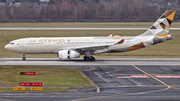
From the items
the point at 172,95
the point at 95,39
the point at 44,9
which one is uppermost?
the point at 44,9

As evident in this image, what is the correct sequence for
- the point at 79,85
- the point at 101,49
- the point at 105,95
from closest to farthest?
the point at 105,95, the point at 79,85, the point at 101,49

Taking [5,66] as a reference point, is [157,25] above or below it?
above

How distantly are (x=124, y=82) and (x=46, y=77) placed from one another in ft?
A: 29.1

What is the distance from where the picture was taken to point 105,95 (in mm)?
23062

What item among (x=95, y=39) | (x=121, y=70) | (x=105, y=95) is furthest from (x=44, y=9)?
(x=105, y=95)

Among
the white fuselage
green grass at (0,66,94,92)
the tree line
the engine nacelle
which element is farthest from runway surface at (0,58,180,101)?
the tree line

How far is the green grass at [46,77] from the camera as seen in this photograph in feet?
89.0

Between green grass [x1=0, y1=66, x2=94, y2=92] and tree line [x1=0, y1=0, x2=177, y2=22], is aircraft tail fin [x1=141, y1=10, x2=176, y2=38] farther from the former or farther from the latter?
tree line [x1=0, y1=0, x2=177, y2=22]

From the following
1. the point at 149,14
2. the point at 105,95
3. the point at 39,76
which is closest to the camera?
the point at 105,95

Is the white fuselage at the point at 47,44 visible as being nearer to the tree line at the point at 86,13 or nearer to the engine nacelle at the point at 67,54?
the engine nacelle at the point at 67,54

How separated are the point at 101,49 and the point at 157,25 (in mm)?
10242

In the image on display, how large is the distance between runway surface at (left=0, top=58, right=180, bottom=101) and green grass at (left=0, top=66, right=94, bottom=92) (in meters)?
1.48

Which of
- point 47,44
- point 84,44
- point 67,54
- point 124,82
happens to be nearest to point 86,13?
point 84,44

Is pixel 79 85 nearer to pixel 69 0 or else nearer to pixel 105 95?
pixel 105 95
